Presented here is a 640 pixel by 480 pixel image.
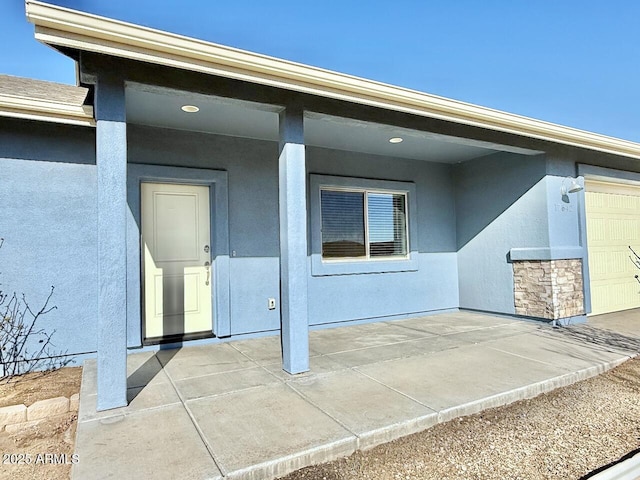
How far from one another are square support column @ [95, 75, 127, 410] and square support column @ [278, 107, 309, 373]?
1475mm

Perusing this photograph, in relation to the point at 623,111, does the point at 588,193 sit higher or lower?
lower

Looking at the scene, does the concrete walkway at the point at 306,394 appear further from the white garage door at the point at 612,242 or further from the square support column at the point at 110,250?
the white garage door at the point at 612,242

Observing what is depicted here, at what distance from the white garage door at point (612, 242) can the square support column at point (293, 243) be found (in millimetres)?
5705

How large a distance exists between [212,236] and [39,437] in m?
2.97

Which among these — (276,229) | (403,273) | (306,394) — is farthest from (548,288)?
(306,394)

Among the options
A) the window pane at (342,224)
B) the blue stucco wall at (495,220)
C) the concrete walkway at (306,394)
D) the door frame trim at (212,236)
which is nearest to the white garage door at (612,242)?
the blue stucco wall at (495,220)

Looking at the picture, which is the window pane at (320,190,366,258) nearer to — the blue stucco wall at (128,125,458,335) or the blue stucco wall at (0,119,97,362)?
the blue stucco wall at (128,125,458,335)

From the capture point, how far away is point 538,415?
321 cm

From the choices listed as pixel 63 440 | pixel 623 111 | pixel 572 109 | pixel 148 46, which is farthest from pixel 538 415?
pixel 623 111

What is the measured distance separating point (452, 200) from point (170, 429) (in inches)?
257

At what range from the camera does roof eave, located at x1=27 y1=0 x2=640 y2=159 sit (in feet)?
8.95

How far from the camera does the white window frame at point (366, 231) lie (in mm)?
6250

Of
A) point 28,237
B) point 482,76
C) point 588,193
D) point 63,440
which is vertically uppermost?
point 482,76

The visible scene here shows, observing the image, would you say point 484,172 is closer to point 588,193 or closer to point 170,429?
point 588,193
